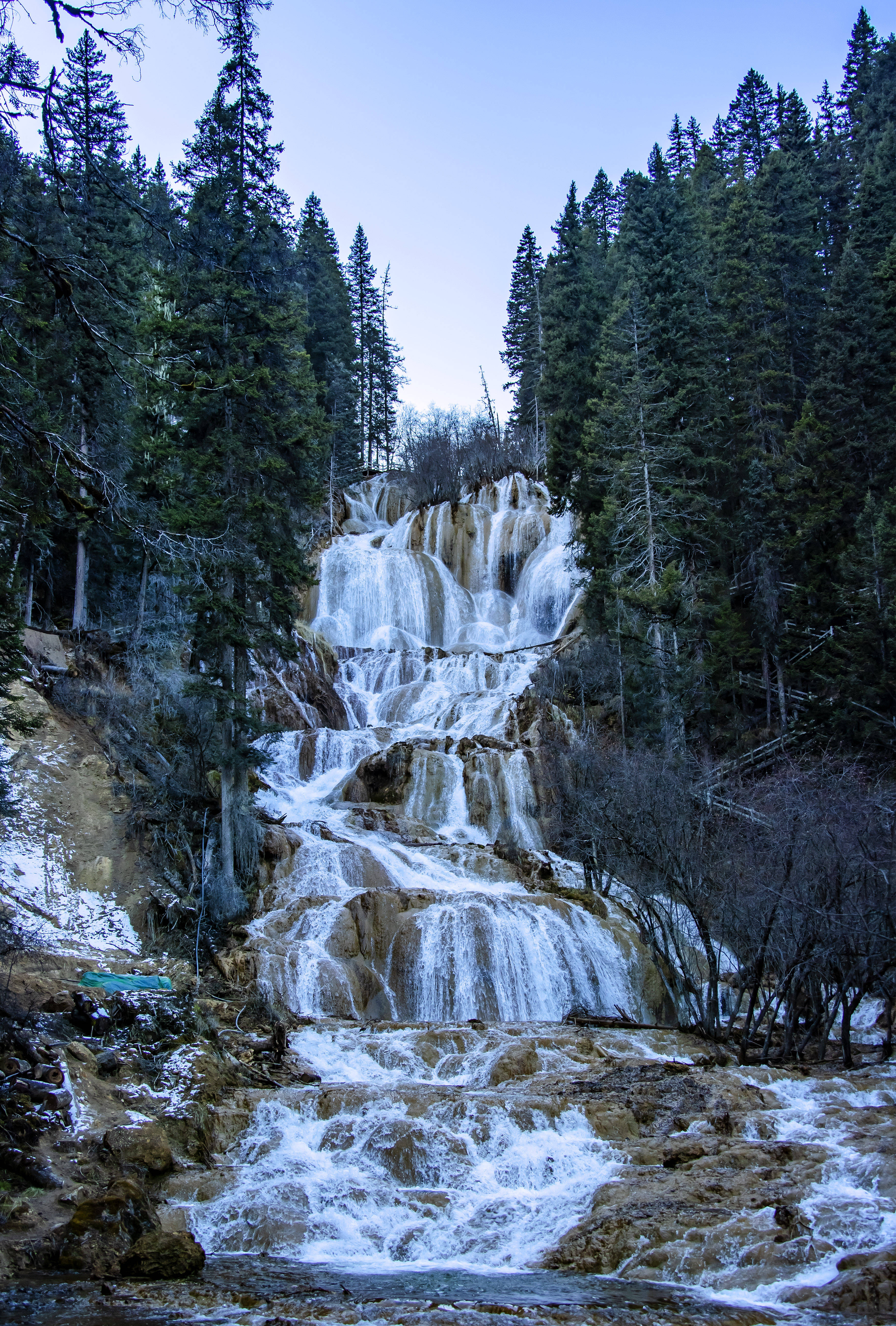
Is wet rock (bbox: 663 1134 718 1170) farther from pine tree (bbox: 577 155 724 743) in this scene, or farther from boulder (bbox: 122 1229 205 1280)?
pine tree (bbox: 577 155 724 743)

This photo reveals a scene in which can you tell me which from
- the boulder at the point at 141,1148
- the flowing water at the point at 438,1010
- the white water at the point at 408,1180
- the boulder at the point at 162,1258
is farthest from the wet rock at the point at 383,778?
the boulder at the point at 162,1258

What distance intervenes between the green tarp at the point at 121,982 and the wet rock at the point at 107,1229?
15.5 ft

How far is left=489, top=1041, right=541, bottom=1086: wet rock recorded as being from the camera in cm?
1292

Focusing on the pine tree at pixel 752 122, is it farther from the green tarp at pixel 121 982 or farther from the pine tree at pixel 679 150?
the green tarp at pixel 121 982

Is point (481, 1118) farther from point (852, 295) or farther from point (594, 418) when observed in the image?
point (852, 295)

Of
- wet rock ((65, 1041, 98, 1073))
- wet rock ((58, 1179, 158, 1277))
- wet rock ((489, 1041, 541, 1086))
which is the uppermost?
wet rock ((65, 1041, 98, 1073))

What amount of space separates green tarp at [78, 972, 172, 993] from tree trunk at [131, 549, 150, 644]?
12.9 meters

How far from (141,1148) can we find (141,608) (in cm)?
1991

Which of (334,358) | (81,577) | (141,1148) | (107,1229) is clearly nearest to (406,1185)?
(141,1148)

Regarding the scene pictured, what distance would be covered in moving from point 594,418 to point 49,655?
20.3m

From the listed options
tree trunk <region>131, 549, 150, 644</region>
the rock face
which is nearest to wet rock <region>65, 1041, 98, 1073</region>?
tree trunk <region>131, 549, 150, 644</region>

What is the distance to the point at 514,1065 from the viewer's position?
1317cm

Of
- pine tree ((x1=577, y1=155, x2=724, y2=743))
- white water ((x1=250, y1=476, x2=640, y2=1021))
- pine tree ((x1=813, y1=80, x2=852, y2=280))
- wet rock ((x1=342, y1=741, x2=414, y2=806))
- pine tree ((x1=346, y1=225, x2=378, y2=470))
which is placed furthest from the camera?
pine tree ((x1=346, y1=225, x2=378, y2=470))

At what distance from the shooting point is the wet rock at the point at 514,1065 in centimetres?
1292
